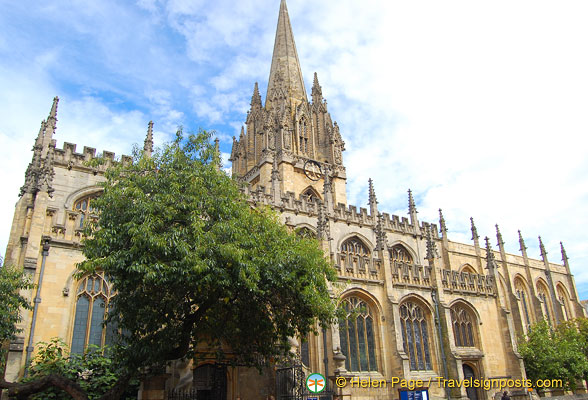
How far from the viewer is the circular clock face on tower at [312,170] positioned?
3722cm

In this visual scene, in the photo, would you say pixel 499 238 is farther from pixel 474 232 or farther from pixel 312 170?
pixel 312 170

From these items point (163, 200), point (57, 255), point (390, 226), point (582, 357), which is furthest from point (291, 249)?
point (582, 357)

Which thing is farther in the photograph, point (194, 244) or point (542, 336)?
point (542, 336)

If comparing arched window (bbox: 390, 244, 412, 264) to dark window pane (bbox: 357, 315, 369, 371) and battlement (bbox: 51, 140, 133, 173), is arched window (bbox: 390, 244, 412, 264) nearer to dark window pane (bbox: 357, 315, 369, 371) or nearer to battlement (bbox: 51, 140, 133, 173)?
dark window pane (bbox: 357, 315, 369, 371)

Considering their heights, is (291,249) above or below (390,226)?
below

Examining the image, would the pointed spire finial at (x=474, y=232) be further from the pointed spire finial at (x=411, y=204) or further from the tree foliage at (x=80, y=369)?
the tree foliage at (x=80, y=369)

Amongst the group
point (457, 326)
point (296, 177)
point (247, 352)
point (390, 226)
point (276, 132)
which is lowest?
point (247, 352)

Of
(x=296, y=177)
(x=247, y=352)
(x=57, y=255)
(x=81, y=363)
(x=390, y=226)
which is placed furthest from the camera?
(x=296, y=177)

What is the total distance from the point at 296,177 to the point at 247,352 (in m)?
23.0

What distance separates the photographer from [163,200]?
1442 centimetres

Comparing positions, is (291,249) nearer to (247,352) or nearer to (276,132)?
(247,352)

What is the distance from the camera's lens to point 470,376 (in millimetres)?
26281

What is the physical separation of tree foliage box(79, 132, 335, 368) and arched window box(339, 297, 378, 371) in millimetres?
8106

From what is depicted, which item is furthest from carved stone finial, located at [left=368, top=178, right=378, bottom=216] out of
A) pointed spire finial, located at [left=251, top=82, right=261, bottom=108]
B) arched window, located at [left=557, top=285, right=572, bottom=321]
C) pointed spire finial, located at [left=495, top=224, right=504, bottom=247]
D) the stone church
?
arched window, located at [left=557, top=285, right=572, bottom=321]
